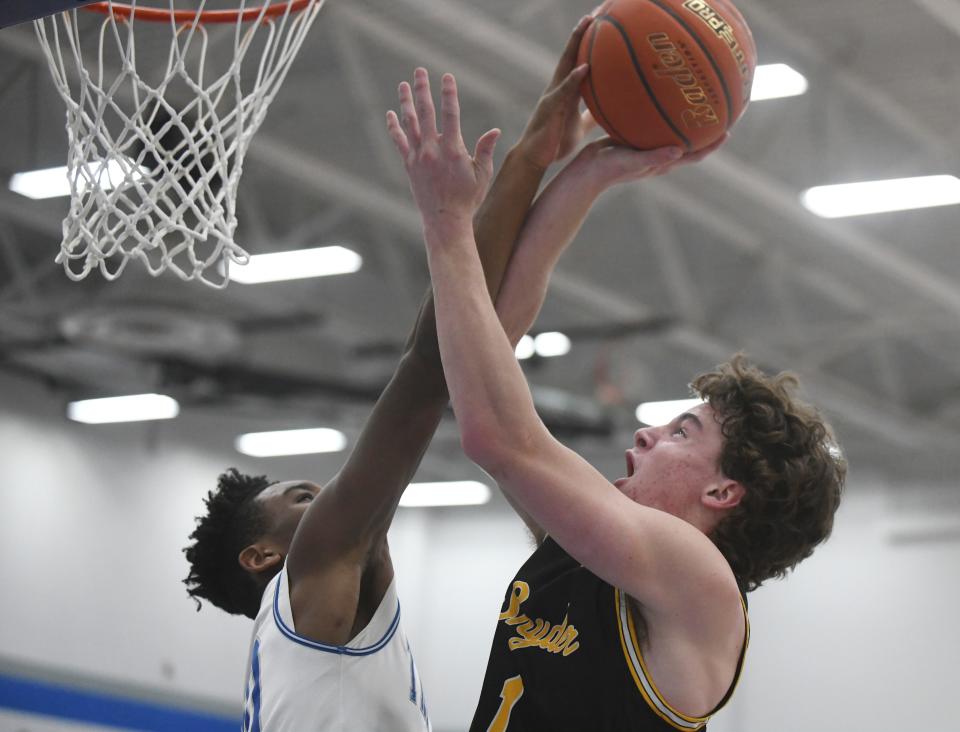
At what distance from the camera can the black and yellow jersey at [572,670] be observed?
208 centimetres

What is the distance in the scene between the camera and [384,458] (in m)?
2.31

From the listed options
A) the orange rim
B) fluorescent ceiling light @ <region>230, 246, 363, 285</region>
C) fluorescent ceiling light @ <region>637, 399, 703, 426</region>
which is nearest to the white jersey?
the orange rim

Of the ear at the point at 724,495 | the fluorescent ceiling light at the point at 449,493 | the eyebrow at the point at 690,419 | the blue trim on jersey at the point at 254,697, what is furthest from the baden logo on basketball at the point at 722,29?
the fluorescent ceiling light at the point at 449,493

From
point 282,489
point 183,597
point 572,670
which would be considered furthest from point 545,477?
point 183,597

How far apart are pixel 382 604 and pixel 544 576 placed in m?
0.34

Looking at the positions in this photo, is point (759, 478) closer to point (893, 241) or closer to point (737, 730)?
point (893, 241)

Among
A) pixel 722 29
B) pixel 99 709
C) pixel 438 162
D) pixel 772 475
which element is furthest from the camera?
pixel 99 709

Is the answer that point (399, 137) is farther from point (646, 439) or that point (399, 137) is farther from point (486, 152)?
point (646, 439)

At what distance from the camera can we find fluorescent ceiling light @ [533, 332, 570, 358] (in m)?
11.1

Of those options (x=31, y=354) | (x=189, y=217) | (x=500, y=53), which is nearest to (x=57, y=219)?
(x=31, y=354)

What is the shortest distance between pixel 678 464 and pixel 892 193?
677cm

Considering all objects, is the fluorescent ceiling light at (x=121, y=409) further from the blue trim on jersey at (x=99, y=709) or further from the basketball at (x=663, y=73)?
the basketball at (x=663, y=73)

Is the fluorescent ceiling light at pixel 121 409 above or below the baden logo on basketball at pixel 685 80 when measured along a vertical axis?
above

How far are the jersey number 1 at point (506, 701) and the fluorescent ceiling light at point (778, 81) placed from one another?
5833 millimetres
